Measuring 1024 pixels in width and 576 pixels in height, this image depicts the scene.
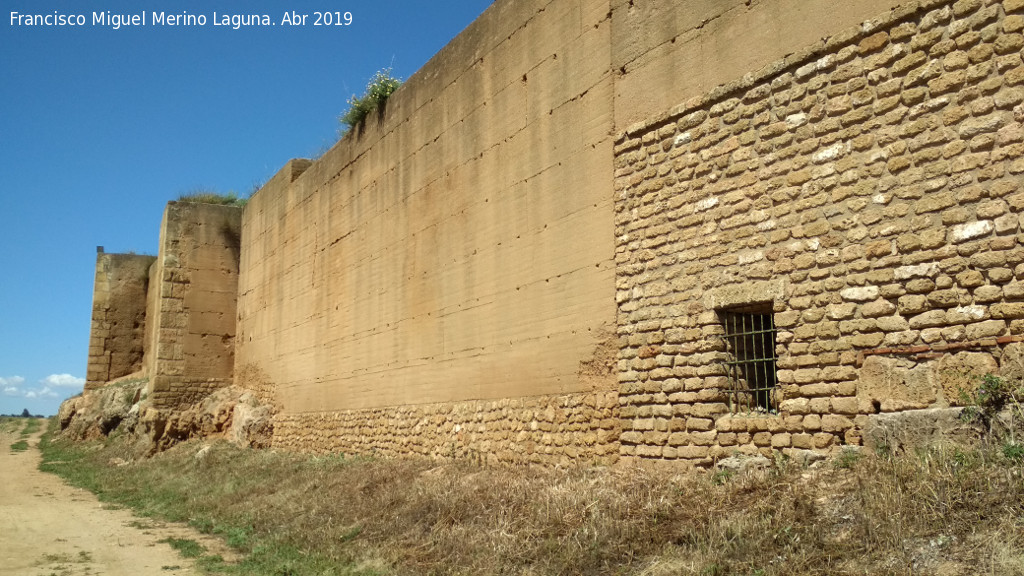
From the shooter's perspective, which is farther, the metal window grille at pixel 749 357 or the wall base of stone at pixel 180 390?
the wall base of stone at pixel 180 390

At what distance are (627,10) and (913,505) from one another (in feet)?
18.7

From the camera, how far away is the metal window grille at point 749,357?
24.1 feet

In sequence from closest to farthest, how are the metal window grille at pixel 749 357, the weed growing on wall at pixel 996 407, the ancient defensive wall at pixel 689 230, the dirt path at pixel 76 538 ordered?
the weed growing on wall at pixel 996 407
the ancient defensive wall at pixel 689 230
the metal window grille at pixel 749 357
the dirt path at pixel 76 538

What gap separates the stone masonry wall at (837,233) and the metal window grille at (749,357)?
0.36 feet

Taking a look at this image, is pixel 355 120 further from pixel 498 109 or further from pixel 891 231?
pixel 891 231

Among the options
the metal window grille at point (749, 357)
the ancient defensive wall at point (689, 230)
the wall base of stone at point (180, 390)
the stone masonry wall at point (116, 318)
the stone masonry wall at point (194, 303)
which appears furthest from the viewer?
the stone masonry wall at point (116, 318)

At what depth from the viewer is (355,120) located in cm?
1497

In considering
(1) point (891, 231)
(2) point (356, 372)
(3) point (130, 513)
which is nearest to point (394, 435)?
(2) point (356, 372)

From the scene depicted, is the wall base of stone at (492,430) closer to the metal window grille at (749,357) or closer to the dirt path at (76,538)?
the metal window grille at (749,357)

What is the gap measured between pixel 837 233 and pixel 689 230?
152 cm

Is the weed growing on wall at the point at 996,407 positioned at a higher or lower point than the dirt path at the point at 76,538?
higher

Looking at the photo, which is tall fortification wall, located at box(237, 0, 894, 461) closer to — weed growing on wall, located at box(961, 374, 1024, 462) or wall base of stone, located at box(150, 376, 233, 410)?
weed growing on wall, located at box(961, 374, 1024, 462)

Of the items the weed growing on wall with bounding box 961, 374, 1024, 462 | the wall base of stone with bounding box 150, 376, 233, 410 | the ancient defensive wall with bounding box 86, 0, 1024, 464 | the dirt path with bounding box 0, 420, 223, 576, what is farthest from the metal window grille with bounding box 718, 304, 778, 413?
the wall base of stone with bounding box 150, 376, 233, 410

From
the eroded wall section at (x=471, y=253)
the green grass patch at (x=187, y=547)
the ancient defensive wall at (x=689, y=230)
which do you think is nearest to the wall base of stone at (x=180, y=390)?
the eroded wall section at (x=471, y=253)
